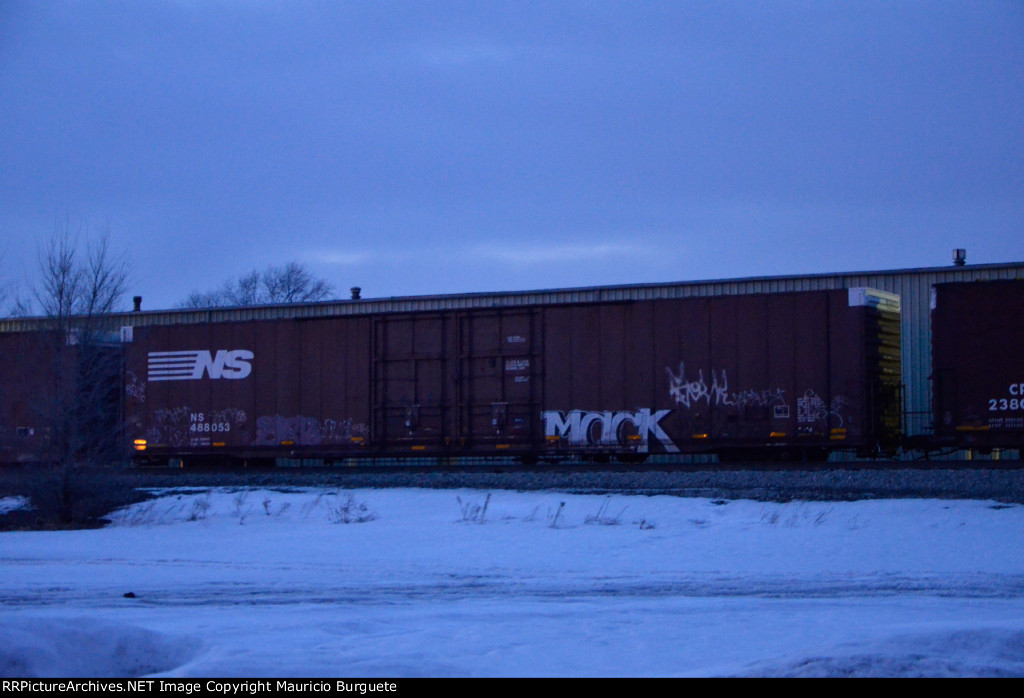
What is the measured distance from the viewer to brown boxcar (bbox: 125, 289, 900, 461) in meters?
17.5

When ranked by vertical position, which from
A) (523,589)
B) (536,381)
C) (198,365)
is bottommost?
(523,589)

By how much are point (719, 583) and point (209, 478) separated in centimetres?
1389

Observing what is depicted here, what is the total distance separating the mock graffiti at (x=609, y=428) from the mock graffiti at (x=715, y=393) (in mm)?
482

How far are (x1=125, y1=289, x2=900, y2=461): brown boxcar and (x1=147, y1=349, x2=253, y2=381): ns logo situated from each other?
0.11ft

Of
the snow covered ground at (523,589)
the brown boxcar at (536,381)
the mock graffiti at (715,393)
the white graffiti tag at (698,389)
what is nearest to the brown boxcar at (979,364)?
the brown boxcar at (536,381)

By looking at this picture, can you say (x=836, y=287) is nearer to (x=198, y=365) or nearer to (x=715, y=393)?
(x=715, y=393)

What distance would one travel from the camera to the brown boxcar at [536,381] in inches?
690

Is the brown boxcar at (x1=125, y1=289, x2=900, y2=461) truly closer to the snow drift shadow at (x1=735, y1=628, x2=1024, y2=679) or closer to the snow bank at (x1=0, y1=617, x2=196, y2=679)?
the snow drift shadow at (x1=735, y1=628, x2=1024, y2=679)

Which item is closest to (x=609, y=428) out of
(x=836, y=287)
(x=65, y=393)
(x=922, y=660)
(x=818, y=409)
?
(x=818, y=409)

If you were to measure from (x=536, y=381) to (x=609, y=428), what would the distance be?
5.69ft

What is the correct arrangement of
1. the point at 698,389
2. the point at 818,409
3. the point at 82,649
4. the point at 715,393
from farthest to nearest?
the point at 698,389 → the point at 715,393 → the point at 818,409 → the point at 82,649

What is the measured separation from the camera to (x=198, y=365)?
21.5m

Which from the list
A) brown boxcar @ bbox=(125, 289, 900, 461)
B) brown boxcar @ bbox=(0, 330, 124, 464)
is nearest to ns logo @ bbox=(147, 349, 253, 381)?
brown boxcar @ bbox=(125, 289, 900, 461)

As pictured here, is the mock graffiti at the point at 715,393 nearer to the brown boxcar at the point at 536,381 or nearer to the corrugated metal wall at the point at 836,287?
the brown boxcar at the point at 536,381
